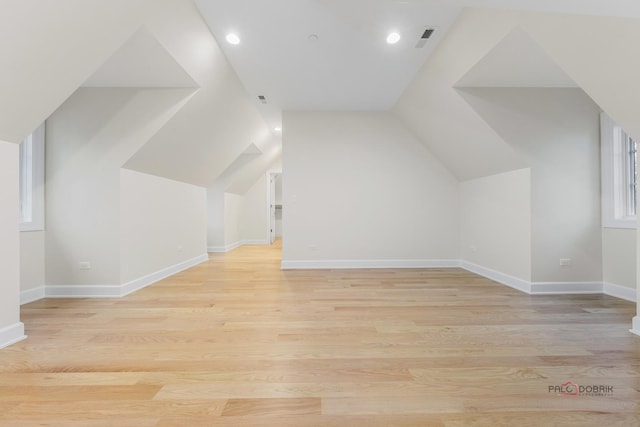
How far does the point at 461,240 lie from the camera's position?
16.3 feet

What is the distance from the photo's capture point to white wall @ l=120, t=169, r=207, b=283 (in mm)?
3453

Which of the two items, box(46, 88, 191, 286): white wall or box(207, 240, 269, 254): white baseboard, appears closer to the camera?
box(46, 88, 191, 286): white wall

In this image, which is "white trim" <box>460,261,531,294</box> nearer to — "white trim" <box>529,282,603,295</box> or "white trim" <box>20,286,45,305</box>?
"white trim" <box>529,282,603,295</box>

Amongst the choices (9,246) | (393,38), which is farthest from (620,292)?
(9,246)

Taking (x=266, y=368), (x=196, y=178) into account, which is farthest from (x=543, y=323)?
(x=196, y=178)

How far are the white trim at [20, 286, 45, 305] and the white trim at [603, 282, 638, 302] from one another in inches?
251

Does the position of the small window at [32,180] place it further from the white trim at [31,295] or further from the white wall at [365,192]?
the white wall at [365,192]

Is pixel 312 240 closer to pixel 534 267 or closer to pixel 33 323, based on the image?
pixel 534 267

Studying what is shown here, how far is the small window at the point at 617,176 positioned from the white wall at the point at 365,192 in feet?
6.43

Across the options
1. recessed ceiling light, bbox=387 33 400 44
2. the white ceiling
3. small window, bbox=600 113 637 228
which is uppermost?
the white ceiling

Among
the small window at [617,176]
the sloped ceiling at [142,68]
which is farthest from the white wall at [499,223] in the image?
the sloped ceiling at [142,68]

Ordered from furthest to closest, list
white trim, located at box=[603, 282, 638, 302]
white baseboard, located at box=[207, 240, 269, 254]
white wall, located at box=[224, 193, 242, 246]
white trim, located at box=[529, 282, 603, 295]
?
white wall, located at box=[224, 193, 242, 246]
white baseboard, located at box=[207, 240, 269, 254]
white trim, located at box=[529, 282, 603, 295]
white trim, located at box=[603, 282, 638, 302]

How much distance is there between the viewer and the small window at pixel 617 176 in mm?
3197

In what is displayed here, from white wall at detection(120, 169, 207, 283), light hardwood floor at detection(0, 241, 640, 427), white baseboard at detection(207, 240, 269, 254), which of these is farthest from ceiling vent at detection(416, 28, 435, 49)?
white baseboard at detection(207, 240, 269, 254)
